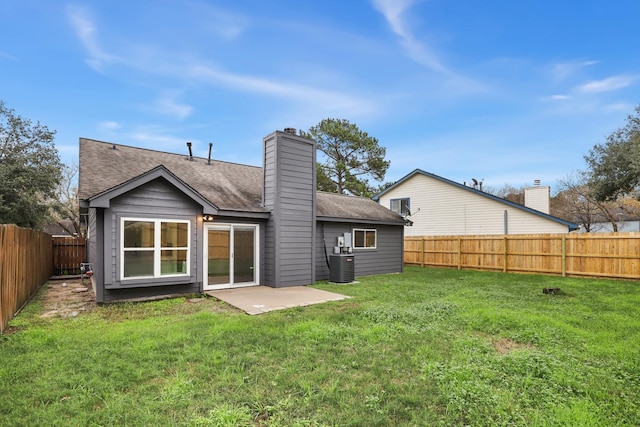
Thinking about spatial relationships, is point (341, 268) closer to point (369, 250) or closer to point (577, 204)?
point (369, 250)

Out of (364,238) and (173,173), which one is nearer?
(173,173)

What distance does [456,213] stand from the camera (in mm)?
16578

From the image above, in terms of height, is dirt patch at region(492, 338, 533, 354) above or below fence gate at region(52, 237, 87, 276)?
below

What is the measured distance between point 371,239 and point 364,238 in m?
0.40

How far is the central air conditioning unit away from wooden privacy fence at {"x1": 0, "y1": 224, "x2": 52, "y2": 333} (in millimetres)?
7235

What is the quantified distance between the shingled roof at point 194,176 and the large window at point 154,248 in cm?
97

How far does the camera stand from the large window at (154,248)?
6.91 meters

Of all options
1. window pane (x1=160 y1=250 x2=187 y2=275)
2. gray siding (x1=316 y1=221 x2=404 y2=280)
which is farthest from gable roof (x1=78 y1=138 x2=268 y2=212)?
gray siding (x1=316 y1=221 x2=404 y2=280)

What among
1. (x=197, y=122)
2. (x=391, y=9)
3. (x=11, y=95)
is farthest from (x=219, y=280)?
(x=11, y=95)

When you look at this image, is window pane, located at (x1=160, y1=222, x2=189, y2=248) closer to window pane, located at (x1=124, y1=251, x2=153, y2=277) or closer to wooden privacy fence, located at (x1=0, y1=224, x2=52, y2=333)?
window pane, located at (x1=124, y1=251, x2=153, y2=277)

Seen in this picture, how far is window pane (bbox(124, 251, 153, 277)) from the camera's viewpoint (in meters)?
6.87

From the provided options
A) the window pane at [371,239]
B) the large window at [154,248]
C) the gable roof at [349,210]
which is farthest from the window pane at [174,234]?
the window pane at [371,239]

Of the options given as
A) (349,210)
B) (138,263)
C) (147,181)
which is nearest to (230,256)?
(138,263)

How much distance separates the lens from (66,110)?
15.6 meters
